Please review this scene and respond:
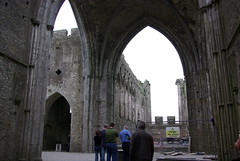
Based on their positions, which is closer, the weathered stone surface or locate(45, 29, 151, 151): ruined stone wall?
the weathered stone surface

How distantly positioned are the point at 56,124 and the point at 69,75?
5278mm

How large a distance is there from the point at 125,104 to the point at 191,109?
11.1 meters

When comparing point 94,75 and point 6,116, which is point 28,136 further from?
point 94,75


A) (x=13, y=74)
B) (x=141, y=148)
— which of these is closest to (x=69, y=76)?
(x=13, y=74)

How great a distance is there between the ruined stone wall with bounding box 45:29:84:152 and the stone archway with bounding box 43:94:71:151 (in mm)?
1050

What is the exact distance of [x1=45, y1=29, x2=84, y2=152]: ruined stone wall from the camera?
52.2 feet

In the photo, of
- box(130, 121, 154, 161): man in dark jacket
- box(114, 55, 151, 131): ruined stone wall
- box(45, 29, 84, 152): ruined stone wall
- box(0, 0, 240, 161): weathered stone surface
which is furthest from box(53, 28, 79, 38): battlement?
box(130, 121, 154, 161): man in dark jacket

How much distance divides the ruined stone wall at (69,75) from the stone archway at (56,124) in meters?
1.05

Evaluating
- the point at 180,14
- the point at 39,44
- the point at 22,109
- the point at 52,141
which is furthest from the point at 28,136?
the point at 52,141

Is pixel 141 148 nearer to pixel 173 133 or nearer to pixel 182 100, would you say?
pixel 173 133

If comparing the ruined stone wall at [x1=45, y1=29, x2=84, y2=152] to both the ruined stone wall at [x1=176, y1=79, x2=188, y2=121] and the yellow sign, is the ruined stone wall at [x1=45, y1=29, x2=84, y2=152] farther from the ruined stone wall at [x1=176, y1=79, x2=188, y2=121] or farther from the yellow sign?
the ruined stone wall at [x1=176, y1=79, x2=188, y2=121]

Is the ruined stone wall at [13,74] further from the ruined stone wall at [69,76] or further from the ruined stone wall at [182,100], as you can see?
the ruined stone wall at [182,100]

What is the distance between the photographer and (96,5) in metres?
14.6

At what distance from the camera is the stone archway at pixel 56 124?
18669 millimetres
